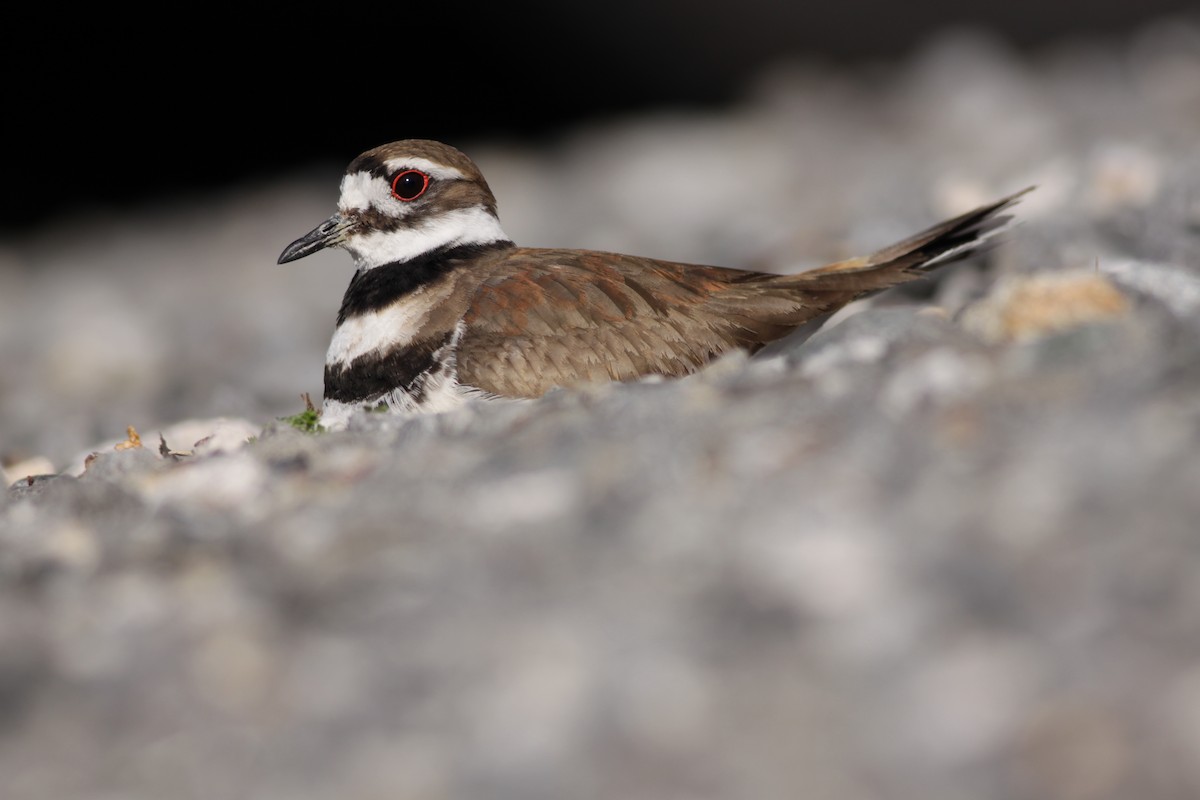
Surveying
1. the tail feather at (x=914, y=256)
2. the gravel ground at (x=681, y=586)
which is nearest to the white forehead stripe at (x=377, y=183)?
the gravel ground at (x=681, y=586)

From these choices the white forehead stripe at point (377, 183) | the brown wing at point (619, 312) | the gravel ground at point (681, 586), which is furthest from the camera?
the white forehead stripe at point (377, 183)

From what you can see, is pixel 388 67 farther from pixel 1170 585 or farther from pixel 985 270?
pixel 1170 585

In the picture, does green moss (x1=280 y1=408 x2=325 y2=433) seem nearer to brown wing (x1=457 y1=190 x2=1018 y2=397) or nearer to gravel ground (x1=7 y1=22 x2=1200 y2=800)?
gravel ground (x1=7 y1=22 x2=1200 y2=800)

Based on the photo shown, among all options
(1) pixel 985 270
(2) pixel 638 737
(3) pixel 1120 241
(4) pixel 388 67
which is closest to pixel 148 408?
(1) pixel 985 270

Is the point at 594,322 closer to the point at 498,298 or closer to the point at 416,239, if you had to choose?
the point at 498,298

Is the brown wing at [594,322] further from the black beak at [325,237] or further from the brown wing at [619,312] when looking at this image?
the black beak at [325,237]

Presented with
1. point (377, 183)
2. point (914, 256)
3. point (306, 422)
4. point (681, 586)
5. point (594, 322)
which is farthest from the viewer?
point (914, 256)

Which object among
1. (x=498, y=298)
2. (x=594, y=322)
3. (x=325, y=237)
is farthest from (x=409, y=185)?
(x=594, y=322)
